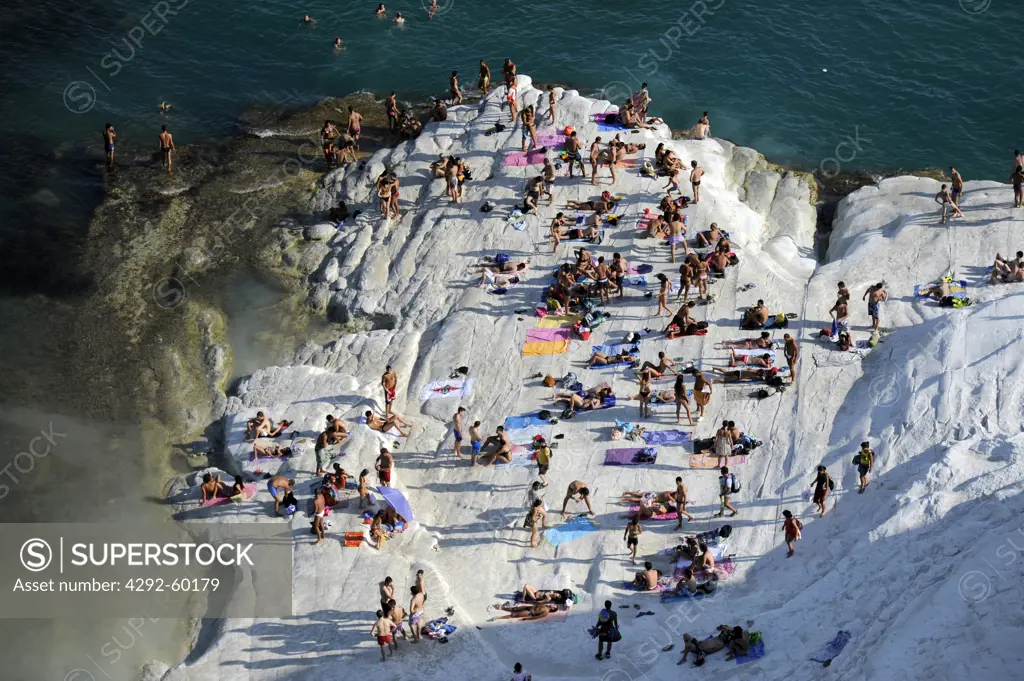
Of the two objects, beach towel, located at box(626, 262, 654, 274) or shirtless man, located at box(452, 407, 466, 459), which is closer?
shirtless man, located at box(452, 407, 466, 459)

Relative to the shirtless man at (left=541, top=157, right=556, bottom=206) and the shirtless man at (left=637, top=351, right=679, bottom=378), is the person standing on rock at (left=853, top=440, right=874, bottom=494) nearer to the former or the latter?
the shirtless man at (left=637, top=351, right=679, bottom=378)

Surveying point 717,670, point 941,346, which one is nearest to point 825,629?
point 717,670

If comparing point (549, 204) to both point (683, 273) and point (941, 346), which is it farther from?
point (941, 346)

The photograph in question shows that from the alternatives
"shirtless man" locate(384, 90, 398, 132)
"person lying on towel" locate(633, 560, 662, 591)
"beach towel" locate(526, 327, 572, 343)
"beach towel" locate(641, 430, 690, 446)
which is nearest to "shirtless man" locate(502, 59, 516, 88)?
"shirtless man" locate(384, 90, 398, 132)

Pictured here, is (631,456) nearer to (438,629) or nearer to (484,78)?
(438,629)

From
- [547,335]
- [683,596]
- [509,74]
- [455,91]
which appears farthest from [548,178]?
[683,596]

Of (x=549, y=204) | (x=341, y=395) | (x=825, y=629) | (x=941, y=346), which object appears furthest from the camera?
(x=549, y=204)

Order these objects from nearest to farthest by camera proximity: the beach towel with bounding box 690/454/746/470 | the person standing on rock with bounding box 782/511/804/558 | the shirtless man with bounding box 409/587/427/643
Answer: the shirtless man with bounding box 409/587/427/643 → the person standing on rock with bounding box 782/511/804/558 → the beach towel with bounding box 690/454/746/470
